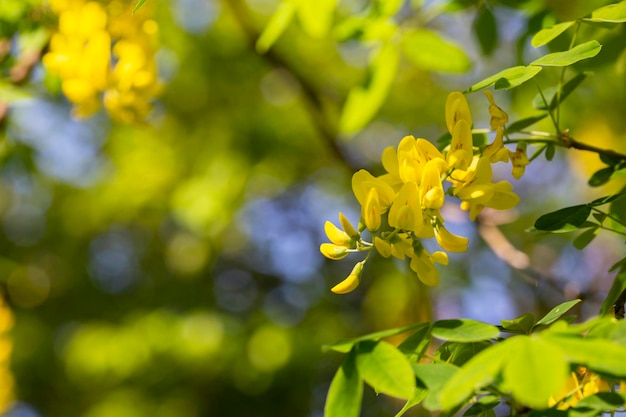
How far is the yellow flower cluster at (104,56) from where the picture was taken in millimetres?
1271

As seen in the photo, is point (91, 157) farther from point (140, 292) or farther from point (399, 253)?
point (399, 253)

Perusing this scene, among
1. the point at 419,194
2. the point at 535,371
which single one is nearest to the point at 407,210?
the point at 419,194

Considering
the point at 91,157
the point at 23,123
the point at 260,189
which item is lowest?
the point at 91,157

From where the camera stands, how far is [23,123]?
8.32ft

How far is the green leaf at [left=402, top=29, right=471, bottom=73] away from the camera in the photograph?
1.31 metres

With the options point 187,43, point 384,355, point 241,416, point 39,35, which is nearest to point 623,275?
point 384,355

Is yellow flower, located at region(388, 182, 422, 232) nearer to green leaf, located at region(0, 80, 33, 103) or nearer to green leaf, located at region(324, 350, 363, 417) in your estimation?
green leaf, located at region(324, 350, 363, 417)

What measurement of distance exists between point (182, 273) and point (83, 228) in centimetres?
57

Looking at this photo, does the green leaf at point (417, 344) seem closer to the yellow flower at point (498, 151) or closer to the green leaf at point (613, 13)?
the yellow flower at point (498, 151)

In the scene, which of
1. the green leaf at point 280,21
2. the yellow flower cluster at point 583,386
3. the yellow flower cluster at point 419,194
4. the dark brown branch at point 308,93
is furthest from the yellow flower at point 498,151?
the dark brown branch at point 308,93

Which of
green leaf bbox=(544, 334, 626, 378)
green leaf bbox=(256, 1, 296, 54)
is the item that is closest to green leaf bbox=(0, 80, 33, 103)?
green leaf bbox=(256, 1, 296, 54)

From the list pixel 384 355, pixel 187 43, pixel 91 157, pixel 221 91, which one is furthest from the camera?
pixel 91 157

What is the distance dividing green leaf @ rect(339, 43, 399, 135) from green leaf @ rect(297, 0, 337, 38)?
0.41ft

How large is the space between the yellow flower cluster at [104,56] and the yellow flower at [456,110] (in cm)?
76
